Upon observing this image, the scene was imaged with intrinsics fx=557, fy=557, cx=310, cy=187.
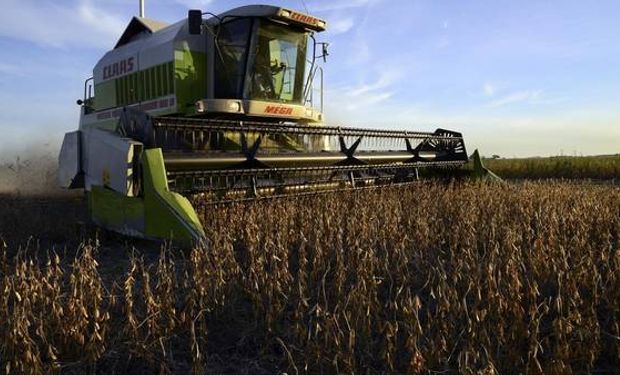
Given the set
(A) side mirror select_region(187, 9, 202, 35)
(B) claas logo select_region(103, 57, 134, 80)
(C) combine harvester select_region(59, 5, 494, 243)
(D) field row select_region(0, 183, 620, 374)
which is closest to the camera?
(D) field row select_region(0, 183, 620, 374)

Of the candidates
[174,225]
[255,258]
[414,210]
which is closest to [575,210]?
[414,210]

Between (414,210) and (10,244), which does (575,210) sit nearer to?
(414,210)

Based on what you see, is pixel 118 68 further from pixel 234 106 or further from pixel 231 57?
pixel 234 106

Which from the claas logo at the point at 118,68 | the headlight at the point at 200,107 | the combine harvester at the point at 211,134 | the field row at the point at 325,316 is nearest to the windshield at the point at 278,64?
the combine harvester at the point at 211,134

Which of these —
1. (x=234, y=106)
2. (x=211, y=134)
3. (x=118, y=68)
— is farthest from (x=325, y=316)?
(x=118, y=68)

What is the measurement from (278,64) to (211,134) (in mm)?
2119

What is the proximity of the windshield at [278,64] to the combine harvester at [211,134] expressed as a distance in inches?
0.5

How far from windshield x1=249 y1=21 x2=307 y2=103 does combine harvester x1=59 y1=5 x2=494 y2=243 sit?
0.04ft

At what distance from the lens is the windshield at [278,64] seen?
6.72 metres

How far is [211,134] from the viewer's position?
5223 millimetres

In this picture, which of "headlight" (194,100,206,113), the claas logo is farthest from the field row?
Result: the claas logo

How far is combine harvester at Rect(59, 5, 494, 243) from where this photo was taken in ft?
13.5

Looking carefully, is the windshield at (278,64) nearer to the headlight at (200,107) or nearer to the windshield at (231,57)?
the windshield at (231,57)

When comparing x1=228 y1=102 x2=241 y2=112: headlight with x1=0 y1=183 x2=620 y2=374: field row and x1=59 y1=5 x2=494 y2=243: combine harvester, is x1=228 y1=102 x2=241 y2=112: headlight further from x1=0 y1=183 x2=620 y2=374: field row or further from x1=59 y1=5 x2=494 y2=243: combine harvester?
x1=0 y1=183 x2=620 y2=374: field row
